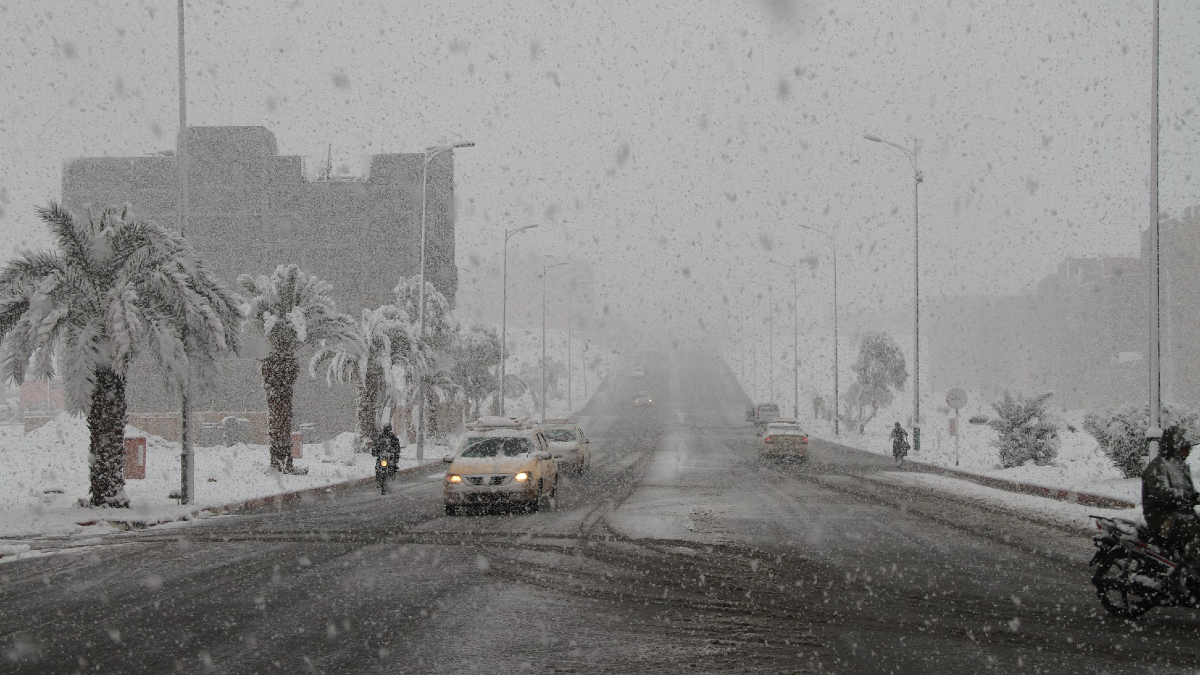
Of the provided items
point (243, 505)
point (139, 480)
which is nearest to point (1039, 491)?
point (243, 505)

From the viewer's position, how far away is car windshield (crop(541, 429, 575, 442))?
A: 29.8 meters

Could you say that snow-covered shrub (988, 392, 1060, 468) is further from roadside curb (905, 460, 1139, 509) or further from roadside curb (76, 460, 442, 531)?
roadside curb (76, 460, 442, 531)

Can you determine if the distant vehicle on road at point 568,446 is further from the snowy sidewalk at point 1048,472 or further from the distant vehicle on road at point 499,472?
the snowy sidewalk at point 1048,472

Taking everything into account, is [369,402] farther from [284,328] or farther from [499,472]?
[499,472]

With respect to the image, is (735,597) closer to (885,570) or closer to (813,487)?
(885,570)

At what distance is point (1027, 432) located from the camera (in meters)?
31.2

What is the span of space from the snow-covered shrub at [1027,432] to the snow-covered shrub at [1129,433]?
19.7 feet

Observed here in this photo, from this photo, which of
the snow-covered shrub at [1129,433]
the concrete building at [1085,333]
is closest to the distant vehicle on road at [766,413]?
the concrete building at [1085,333]

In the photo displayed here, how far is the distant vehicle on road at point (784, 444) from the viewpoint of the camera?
121ft

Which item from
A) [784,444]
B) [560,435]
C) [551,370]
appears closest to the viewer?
[560,435]

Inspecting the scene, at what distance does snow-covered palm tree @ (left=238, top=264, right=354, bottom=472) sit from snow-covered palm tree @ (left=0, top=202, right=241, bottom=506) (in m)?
8.17

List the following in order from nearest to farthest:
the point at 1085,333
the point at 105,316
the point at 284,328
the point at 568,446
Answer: the point at 105,316 → the point at 284,328 → the point at 568,446 → the point at 1085,333

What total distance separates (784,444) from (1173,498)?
91.2 feet

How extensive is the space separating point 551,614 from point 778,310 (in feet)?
319
